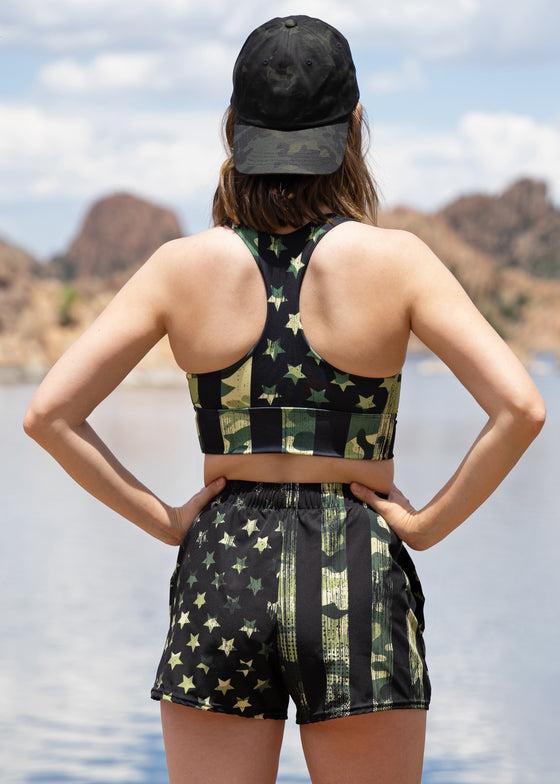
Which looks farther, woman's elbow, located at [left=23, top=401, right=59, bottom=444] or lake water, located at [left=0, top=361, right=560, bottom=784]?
lake water, located at [left=0, top=361, right=560, bottom=784]

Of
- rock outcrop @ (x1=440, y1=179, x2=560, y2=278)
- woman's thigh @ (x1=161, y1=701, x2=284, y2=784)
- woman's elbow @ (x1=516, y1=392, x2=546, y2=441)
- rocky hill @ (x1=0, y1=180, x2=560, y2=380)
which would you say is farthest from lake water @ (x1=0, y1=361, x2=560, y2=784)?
rock outcrop @ (x1=440, y1=179, x2=560, y2=278)

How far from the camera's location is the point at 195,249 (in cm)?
147

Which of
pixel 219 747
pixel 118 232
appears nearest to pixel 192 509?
pixel 219 747

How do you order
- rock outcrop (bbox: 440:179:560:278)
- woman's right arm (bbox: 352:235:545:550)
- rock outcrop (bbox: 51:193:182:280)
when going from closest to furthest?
woman's right arm (bbox: 352:235:545:550)
rock outcrop (bbox: 440:179:560:278)
rock outcrop (bbox: 51:193:182:280)

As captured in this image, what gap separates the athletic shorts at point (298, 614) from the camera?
4.75ft

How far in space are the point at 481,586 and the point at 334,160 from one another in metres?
4.72

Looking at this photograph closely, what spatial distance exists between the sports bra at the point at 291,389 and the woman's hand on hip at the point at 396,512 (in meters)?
0.05

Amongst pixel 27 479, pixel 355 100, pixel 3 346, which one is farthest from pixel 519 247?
pixel 355 100

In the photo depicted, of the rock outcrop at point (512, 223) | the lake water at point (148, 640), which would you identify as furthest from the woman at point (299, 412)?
the rock outcrop at point (512, 223)

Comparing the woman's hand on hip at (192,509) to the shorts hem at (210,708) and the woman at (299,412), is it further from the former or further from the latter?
the shorts hem at (210,708)

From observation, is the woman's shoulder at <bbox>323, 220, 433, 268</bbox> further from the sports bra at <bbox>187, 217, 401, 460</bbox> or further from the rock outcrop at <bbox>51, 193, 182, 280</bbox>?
the rock outcrop at <bbox>51, 193, 182, 280</bbox>

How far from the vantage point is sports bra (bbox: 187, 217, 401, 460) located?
4.75ft

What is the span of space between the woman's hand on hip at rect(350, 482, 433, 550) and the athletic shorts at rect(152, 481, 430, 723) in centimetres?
2

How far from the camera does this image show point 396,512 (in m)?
1.50
